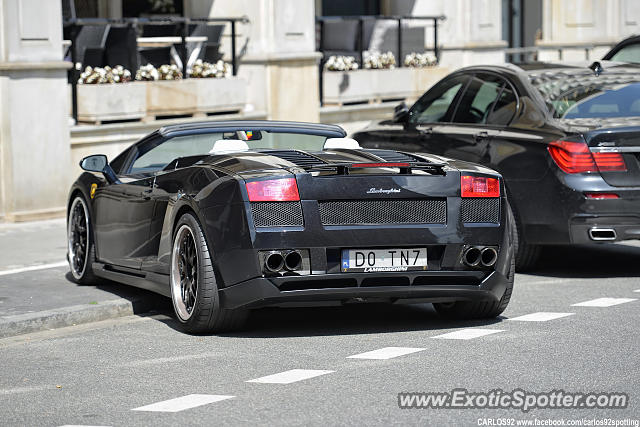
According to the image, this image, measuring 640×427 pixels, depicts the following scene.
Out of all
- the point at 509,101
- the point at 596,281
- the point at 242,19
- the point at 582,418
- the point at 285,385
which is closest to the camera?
the point at 582,418

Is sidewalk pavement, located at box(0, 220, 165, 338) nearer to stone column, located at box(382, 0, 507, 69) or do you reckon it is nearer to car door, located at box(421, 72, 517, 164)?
car door, located at box(421, 72, 517, 164)

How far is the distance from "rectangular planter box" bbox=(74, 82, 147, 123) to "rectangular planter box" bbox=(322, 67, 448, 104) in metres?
4.39

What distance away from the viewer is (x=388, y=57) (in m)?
21.6

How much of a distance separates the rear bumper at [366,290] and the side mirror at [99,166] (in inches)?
84.4

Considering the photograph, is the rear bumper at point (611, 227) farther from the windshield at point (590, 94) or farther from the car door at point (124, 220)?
the car door at point (124, 220)

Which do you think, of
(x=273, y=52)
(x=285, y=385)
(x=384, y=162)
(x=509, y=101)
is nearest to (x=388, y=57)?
(x=273, y=52)

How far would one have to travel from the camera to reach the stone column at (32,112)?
14383 mm

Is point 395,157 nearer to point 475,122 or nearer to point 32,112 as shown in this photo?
point 475,122

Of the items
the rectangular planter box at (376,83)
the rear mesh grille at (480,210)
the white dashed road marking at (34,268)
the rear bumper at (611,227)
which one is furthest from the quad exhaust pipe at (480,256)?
the rectangular planter box at (376,83)

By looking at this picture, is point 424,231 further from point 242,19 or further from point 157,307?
point 242,19

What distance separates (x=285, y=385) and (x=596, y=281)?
4.53 m

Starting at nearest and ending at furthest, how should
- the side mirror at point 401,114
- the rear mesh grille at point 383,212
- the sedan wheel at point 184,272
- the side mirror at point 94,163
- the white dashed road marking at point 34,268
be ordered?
the rear mesh grille at point 383,212, the sedan wheel at point 184,272, the side mirror at point 94,163, the white dashed road marking at point 34,268, the side mirror at point 401,114

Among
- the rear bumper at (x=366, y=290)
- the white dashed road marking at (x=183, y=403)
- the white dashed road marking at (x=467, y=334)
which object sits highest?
the rear bumper at (x=366, y=290)

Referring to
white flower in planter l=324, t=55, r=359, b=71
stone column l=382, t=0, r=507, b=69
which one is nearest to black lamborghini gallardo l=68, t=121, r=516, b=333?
white flower in planter l=324, t=55, r=359, b=71
